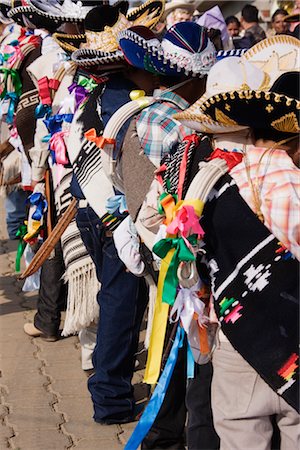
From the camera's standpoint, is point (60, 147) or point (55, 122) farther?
point (55, 122)

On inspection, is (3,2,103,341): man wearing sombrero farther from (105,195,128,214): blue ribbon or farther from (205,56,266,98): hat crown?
(205,56,266,98): hat crown

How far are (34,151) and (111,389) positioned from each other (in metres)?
1.63

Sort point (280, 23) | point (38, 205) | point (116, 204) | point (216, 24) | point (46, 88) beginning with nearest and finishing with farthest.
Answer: point (116, 204) → point (46, 88) → point (38, 205) → point (216, 24) → point (280, 23)

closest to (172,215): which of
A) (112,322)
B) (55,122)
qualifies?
(112,322)

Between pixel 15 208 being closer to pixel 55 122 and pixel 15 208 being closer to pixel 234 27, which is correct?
pixel 55 122

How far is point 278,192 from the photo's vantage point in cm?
268

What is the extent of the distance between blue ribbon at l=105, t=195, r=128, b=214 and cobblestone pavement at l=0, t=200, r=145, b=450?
1.14 meters

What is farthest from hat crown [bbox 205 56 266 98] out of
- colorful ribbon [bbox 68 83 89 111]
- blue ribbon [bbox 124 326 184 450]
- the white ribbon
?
colorful ribbon [bbox 68 83 89 111]

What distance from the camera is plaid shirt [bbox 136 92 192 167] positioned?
137 inches

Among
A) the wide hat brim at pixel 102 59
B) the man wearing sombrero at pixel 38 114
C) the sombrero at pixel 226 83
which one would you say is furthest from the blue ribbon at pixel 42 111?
the sombrero at pixel 226 83

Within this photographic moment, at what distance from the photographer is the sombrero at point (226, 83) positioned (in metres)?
2.87

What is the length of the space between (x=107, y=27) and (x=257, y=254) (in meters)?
1.86

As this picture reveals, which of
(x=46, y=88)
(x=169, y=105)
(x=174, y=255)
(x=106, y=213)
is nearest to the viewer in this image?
(x=174, y=255)

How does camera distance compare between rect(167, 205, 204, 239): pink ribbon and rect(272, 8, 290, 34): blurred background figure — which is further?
rect(272, 8, 290, 34): blurred background figure
